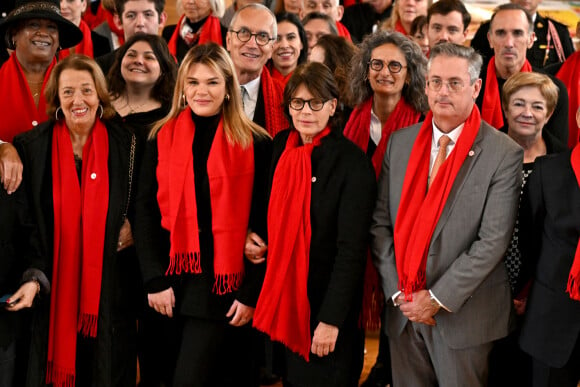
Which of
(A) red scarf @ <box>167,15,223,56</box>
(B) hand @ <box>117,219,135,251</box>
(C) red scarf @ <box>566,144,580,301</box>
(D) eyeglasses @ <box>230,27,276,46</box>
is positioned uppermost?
(A) red scarf @ <box>167,15,223,56</box>

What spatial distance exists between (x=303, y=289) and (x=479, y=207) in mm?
745

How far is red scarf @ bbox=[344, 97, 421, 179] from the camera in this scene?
3.37 metres

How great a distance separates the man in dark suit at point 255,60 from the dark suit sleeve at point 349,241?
2.89ft

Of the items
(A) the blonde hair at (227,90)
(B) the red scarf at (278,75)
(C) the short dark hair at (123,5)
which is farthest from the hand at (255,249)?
(C) the short dark hair at (123,5)

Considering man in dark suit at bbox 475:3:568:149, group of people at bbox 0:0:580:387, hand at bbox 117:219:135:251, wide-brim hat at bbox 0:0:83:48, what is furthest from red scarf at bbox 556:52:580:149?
wide-brim hat at bbox 0:0:83:48

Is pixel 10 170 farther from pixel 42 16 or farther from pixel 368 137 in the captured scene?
pixel 368 137

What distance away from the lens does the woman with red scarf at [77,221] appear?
327cm

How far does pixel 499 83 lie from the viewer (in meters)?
4.08

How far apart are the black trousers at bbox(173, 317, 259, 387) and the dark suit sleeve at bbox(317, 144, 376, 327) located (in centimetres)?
47

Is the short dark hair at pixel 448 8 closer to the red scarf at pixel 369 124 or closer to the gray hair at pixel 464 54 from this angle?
the red scarf at pixel 369 124

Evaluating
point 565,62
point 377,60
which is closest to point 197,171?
point 377,60

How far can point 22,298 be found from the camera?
3.11 metres

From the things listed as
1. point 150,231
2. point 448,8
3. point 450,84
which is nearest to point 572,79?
point 448,8

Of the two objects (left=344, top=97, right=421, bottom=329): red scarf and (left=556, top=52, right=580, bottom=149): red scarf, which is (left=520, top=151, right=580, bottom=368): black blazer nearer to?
(left=344, top=97, right=421, bottom=329): red scarf
